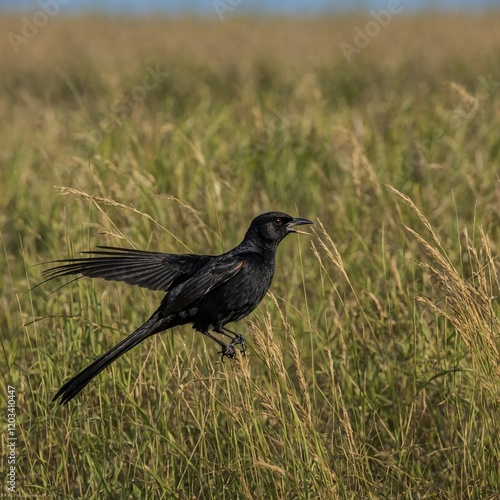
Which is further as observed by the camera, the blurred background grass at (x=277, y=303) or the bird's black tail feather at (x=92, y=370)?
the blurred background grass at (x=277, y=303)

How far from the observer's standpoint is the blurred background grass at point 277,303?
3.16 metres

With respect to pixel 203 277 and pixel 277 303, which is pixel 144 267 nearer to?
pixel 203 277

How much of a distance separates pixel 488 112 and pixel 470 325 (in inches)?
221

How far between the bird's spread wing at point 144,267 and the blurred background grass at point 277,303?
225 millimetres

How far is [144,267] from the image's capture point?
11.8 ft

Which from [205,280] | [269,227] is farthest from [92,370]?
[269,227]

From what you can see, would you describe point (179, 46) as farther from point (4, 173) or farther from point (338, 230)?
point (338, 230)

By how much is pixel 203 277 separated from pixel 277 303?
16.7 inches

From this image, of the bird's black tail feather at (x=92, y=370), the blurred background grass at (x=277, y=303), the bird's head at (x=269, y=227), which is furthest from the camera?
the bird's head at (x=269, y=227)

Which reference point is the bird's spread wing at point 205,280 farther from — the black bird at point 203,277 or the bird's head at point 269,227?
the bird's head at point 269,227

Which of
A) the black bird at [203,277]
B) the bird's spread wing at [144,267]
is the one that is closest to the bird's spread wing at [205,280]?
the black bird at [203,277]

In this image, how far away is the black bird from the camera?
11.4 feet

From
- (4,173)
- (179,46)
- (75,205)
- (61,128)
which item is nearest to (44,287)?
(75,205)

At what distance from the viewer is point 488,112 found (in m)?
8.14
